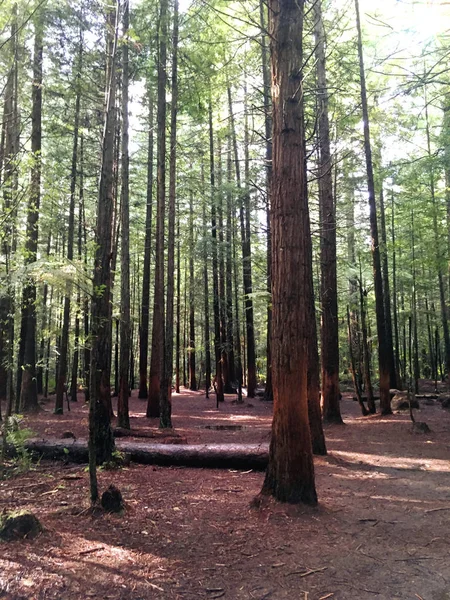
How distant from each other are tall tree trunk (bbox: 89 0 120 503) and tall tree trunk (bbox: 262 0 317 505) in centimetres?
206

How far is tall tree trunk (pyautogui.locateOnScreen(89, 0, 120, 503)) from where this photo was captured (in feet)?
16.4

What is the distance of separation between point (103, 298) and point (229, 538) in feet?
10.5

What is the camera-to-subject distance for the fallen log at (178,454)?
7539 mm

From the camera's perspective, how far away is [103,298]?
18.2 feet

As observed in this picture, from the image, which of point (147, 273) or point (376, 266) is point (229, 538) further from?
point (147, 273)

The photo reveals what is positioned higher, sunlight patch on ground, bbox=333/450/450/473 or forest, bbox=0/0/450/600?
forest, bbox=0/0/450/600

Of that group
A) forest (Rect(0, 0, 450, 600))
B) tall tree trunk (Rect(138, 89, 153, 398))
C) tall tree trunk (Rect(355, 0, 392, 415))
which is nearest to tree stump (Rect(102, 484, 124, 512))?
forest (Rect(0, 0, 450, 600))

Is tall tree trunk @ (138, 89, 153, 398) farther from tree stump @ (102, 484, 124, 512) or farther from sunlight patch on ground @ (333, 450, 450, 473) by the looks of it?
tree stump @ (102, 484, 124, 512)

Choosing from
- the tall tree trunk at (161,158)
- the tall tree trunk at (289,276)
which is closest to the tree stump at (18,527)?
the tall tree trunk at (289,276)

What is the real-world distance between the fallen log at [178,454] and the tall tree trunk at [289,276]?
2.38m

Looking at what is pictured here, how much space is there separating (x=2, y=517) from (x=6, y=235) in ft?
11.9

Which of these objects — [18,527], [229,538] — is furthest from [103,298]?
[229,538]

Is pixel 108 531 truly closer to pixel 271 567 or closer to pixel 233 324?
pixel 271 567

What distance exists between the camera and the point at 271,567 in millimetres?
3760
